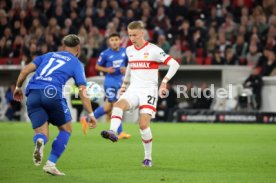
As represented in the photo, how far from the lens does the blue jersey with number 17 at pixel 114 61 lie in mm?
18062

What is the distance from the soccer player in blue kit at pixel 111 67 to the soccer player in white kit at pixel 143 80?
5.52 metres

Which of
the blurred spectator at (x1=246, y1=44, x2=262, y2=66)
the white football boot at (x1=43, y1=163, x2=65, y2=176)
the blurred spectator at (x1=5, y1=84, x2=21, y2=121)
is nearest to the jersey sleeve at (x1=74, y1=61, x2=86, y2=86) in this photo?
the white football boot at (x1=43, y1=163, x2=65, y2=176)

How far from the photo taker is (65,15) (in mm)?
29703

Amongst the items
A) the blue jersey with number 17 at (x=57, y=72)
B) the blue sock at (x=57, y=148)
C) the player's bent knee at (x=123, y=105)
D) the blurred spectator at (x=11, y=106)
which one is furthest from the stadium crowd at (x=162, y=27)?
the blue sock at (x=57, y=148)

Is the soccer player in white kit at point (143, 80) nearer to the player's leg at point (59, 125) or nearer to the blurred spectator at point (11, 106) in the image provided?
the player's leg at point (59, 125)

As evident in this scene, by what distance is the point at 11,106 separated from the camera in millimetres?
27188

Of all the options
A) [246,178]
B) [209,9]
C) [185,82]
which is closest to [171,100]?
[185,82]

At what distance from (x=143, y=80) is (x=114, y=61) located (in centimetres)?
614

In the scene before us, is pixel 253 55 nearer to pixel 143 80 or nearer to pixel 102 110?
pixel 102 110

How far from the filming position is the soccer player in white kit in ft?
37.8

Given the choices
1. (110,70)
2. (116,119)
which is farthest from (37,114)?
(110,70)

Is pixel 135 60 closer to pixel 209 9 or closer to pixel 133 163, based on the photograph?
pixel 133 163

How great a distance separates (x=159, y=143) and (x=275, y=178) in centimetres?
617

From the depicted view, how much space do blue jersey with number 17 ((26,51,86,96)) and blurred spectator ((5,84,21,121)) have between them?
17.1 m
